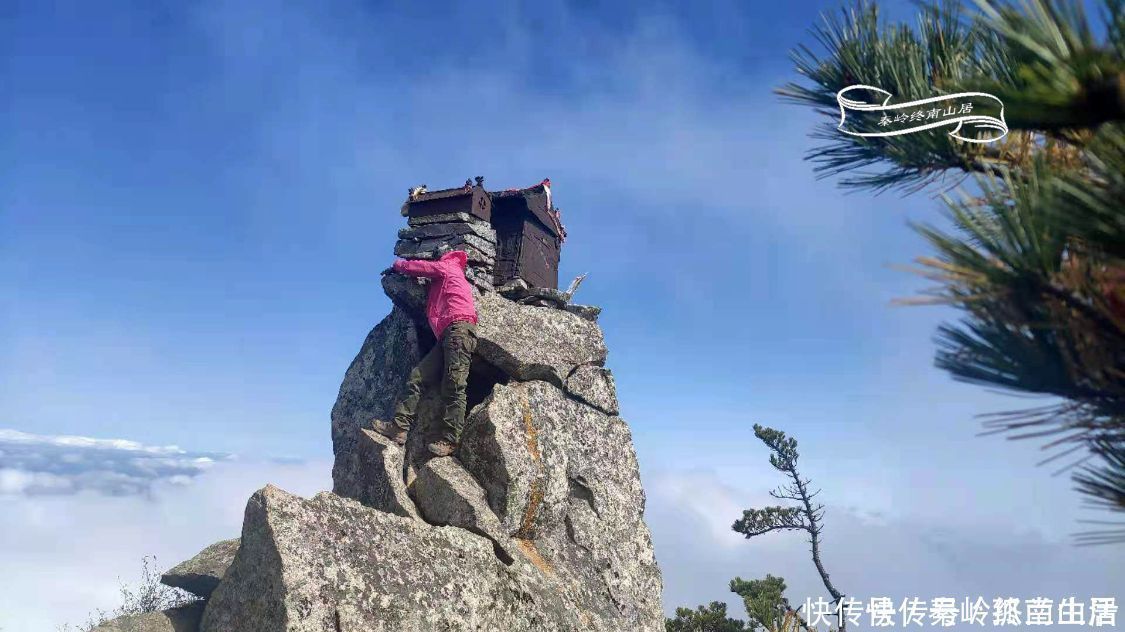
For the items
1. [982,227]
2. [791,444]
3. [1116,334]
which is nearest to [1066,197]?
[982,227]

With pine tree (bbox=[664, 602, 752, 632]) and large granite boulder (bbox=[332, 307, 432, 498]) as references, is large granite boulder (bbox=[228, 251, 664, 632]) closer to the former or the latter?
large granite boulder (bbox=[332, 307, 432, 498])

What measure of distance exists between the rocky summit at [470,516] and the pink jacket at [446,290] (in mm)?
912

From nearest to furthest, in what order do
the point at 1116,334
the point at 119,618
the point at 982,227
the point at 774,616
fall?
the point at 1116,334 → the point at 982,227 → the point at 119,618 → the point at 774,616

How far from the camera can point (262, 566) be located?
9.59 meters

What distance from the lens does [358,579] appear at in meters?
9.85

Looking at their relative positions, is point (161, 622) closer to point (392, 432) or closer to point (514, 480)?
point (392, 432)

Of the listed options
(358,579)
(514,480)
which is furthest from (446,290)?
(358,579)

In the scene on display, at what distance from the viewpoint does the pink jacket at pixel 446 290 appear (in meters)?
14.6

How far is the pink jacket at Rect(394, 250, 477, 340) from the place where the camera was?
47.8 ft

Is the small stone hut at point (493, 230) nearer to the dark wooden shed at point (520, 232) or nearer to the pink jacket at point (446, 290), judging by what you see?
the dark wooden shed at point (520, 232)

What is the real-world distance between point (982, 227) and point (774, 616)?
19489mm

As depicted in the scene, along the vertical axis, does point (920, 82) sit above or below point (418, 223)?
below

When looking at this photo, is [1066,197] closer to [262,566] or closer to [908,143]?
[908,143]

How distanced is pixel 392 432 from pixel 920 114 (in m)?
10.6
